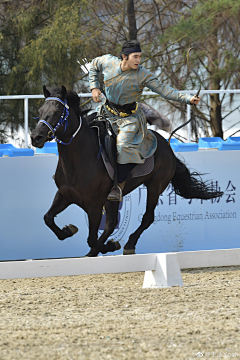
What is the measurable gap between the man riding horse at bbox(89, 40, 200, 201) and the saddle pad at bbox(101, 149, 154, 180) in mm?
86

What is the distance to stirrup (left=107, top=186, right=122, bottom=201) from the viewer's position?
4.70 metres

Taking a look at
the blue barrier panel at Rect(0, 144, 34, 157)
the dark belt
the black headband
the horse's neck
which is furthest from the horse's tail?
the blue barrier panel at Rect(0, 144, 34, 157)

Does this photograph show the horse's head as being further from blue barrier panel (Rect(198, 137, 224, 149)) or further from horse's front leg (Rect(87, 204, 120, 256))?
blue barrier panel (Rect(198, 137, 224, 149))

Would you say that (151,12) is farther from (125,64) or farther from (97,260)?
(97,260)

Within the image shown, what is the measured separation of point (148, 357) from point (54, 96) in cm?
256

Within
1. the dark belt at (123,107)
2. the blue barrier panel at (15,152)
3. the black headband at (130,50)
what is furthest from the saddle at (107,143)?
the blue barrier panel at (15,152)

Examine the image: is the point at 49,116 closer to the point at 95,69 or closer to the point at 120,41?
the point at 95,69

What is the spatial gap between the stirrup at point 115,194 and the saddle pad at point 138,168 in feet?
0.37

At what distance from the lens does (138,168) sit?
5.09 meters

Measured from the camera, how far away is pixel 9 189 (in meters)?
6.76

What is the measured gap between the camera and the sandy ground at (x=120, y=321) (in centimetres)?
261

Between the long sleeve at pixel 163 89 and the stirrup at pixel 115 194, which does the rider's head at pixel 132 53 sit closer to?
the long sleeve at pixel 163 89

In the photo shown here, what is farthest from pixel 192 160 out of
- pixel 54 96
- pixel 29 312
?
pixel 29 312

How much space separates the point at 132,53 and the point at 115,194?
120cm
